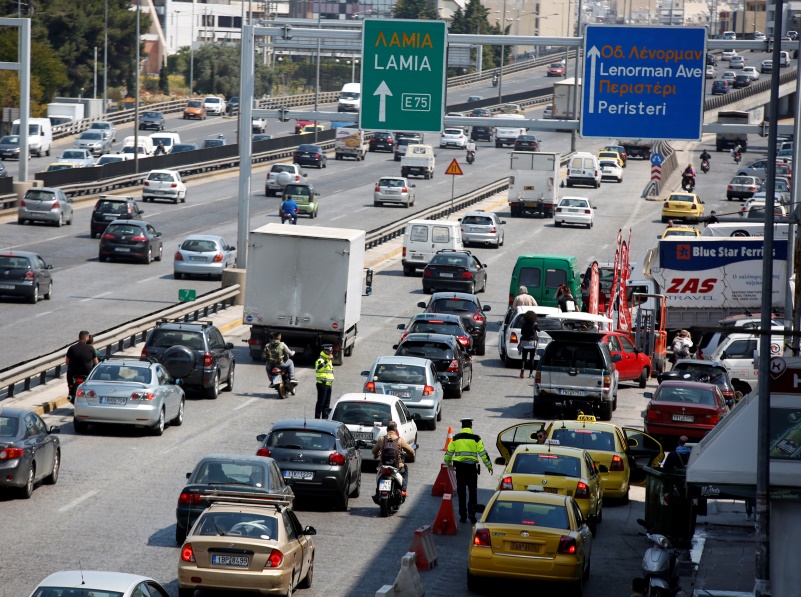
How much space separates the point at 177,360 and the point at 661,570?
15.1 m

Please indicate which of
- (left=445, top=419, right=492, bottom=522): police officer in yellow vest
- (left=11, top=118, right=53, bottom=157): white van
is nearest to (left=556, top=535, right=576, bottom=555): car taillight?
(left=445, top=419, right=492, bottom=522): police officer in yellow vest

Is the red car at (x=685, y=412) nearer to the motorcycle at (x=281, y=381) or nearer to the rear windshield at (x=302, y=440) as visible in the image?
the motorcycle at (x=281, y=381)

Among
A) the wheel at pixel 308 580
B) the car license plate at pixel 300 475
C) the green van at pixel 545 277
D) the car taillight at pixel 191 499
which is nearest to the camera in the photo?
the wheel at pixel 308 580

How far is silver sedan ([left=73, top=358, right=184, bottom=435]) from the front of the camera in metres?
25.9

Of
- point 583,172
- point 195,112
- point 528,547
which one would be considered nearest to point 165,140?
point 583,172

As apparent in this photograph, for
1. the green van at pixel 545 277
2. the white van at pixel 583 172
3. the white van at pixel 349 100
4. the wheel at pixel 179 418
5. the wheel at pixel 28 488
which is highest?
the white van at pixel 349 100

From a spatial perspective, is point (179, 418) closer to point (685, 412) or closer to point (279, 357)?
point (279, 357)

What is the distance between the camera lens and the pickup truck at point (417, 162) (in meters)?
82.7

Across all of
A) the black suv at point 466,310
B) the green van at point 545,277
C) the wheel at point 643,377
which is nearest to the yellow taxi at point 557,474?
the wheel at point 643,377

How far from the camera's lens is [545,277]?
41.7m

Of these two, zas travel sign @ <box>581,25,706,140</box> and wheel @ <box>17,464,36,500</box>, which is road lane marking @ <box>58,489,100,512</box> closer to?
wheel @ <box>17,464,36,500</box>

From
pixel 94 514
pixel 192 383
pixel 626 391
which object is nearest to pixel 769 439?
pixel 94 514

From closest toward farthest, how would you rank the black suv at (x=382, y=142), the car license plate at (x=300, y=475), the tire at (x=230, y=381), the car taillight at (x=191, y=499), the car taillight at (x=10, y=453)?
the car taillight at (x=191, y=499) → the car taillight at (x=10, y=453) → the car license plate at (x=300, y=475) → the tire at (x=230, y=381) → the black suv at (x=382, y=142)

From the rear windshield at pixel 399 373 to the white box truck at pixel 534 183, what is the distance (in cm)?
3708
